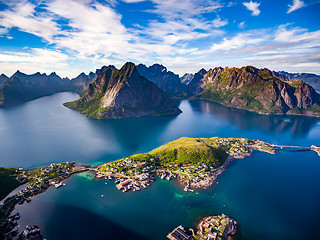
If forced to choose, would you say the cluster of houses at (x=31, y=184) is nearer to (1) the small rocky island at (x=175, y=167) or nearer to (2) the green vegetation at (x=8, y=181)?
(2) the green vegetation at (x=8, y=181)

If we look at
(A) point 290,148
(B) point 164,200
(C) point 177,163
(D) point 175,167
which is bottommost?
(B) point 164,200

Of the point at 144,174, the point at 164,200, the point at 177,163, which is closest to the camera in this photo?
the point at 164,200

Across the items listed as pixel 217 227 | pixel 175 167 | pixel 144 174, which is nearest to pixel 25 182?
pixel 144 174

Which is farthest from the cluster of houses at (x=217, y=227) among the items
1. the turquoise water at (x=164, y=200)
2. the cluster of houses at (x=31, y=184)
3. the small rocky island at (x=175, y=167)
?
the cluster of houses at (x=31, y=184)

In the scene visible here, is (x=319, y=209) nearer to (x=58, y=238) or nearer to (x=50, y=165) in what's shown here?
(x=58, y=238)

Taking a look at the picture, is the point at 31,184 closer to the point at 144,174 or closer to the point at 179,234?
the point at 144,174

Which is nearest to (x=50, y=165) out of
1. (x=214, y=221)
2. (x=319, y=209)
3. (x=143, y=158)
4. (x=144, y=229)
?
(x=143, y=158)
